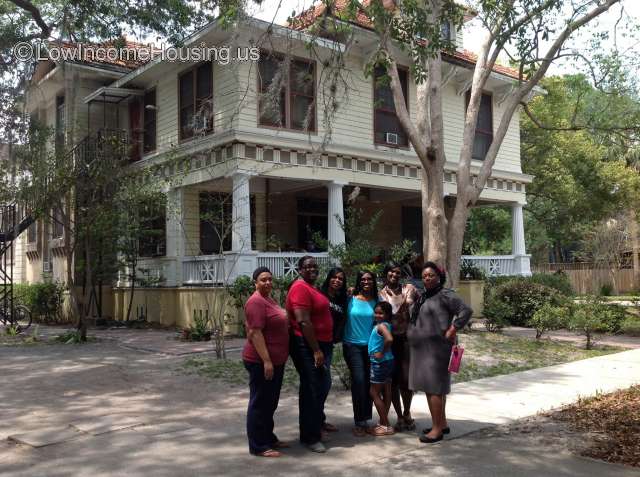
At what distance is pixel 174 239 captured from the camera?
16.6 metres

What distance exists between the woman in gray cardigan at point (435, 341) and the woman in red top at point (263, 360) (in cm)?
126

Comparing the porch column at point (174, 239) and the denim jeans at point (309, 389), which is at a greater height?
the porch column at point (174, 239)

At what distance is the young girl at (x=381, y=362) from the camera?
5949mm

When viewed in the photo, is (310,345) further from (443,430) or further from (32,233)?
(32,233)

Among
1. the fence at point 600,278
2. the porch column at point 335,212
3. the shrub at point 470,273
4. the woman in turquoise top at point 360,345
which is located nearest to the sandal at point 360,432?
the woman in turquoise top at point 360,345

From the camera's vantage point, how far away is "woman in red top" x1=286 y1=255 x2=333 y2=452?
18.0 ft

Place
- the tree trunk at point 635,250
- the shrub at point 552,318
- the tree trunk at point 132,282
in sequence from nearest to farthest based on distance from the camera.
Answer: the shrub at point 552,318, the tree trunk at point 132,282, the tree trunk at point 635,250

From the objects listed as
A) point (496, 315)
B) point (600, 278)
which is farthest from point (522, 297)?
point (600, 278)

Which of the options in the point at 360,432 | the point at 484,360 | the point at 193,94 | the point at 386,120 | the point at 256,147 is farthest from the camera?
the point at 386,120

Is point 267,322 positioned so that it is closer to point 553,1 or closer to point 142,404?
point 142,404

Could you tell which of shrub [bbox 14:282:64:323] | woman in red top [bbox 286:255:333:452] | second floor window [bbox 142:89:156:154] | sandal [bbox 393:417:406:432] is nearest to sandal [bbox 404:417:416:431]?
sandal [bbox 393:417:406:432]

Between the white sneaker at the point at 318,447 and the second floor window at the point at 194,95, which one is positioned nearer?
the white sneaker at the point at 318,447

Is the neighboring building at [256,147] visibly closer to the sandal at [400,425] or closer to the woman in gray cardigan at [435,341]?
the woman in gray cardigan at [435,341]

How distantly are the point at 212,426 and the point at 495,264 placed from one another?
1476 cm
